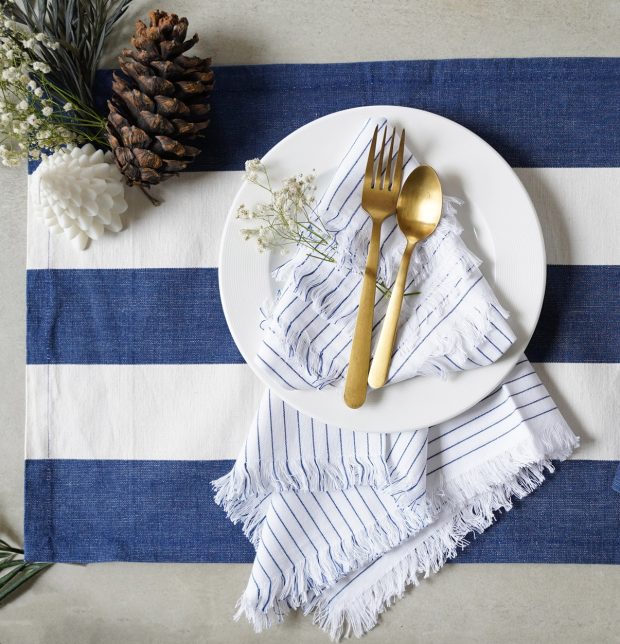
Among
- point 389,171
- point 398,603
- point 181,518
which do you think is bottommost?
point 398,603

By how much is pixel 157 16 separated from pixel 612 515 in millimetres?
927

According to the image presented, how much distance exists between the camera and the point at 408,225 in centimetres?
75

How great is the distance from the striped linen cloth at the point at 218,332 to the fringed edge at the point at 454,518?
4 centimetres

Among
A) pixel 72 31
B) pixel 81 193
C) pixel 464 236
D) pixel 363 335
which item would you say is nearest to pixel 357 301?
pixel 363 335

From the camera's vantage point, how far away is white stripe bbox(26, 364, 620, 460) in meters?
0.87

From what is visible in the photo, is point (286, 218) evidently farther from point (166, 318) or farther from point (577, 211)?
point (577, 211)

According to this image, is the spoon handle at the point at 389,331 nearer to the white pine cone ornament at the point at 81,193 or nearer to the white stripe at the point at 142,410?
the white stripe at the point at 142,410

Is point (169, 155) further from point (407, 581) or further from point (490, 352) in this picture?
point (407, 581)

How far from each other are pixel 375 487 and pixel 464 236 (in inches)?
14.4

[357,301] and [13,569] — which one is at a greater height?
[357,301]

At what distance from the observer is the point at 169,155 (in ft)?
2.56

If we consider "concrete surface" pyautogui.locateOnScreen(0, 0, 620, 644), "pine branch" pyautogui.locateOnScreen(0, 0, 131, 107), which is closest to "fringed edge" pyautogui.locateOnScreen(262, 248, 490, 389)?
"concrete surface" pyautogui.locateOnScreen(0, 0, 620, 644)

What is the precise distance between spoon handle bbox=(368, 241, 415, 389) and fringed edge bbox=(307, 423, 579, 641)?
0.21 meters

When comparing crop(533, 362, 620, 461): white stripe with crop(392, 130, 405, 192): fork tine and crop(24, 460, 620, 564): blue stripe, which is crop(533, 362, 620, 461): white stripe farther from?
crop(392, 130, 405, 192): fork tine
